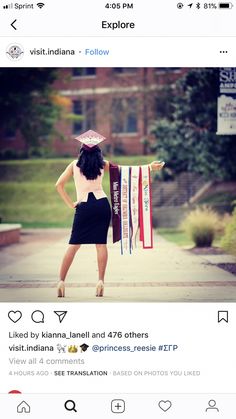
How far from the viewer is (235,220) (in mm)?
12539

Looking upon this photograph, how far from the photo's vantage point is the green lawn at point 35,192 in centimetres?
3150

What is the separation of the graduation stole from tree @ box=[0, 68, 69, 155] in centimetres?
Answer: 1561

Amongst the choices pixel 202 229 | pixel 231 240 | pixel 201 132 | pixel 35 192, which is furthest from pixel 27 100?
pixel 231 240
